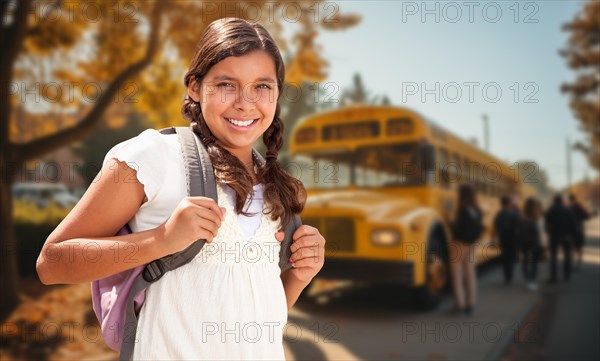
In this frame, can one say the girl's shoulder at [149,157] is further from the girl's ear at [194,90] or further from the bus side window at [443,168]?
the bus side window at [443,168]

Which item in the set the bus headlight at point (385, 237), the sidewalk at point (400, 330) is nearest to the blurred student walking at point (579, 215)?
the sidewalk at point (400, 330)

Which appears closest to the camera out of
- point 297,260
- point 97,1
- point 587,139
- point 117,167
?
point 117,167

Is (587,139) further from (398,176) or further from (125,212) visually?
(125,212)

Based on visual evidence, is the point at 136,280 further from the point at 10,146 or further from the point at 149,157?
the point at 10,146

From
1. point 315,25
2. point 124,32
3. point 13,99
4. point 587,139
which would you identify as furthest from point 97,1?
point 587,139

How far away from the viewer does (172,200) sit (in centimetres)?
118

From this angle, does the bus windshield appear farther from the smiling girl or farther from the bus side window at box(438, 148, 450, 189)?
the smiling girl

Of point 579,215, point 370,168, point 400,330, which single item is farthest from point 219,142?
point 579,215

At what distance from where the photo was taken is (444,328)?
594 centimetres

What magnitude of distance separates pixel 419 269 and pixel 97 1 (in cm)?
542

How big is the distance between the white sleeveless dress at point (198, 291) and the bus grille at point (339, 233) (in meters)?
5.24

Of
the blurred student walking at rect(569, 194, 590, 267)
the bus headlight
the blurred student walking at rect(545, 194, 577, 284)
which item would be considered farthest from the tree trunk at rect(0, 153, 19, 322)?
the blurred student walking at rect(569, 194, 590, 267)

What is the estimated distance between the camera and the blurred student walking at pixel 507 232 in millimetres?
9391

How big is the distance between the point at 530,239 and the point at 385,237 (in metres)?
4.07
